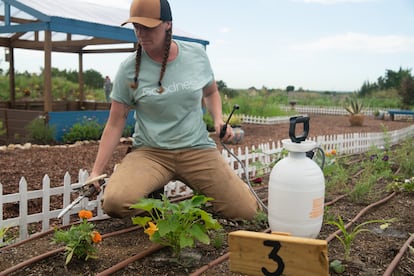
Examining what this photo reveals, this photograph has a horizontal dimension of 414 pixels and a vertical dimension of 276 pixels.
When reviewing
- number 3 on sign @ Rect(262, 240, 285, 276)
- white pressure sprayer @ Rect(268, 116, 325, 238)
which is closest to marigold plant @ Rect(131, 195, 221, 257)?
white pressure sprayer @ Rect(268, 116, 325, 238)

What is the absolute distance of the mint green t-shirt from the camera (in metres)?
2.86

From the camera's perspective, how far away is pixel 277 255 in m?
1.70

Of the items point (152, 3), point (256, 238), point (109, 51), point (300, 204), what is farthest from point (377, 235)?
point (109, 51)

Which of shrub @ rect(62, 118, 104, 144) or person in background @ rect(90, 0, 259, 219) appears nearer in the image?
person in background @ rect(90, 0, 259, 219)

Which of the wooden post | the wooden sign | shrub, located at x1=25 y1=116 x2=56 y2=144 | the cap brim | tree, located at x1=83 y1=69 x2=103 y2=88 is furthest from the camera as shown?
tree, located at x1=83 y1=69 x2=103 y2=88

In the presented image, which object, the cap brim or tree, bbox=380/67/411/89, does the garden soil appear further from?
tree, bbox=380/67/411/89

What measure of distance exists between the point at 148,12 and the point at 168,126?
0.72 metres

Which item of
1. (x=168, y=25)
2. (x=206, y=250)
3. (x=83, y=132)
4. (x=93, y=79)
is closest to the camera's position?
(x=206, y=250)

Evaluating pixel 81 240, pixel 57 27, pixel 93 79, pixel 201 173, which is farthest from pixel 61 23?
pixel 93 79

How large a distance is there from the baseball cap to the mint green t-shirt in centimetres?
33

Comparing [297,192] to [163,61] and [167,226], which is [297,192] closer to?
[167,226]

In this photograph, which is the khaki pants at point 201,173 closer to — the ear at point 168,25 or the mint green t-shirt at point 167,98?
the mint green t-shirt at point 167,98

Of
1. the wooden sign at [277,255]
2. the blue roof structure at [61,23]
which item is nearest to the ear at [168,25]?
the wooden sign at [277,255]

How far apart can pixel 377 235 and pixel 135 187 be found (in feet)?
5.15
